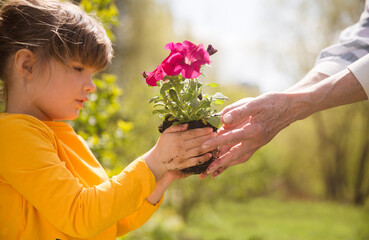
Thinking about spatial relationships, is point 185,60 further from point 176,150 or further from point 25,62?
point 25,62

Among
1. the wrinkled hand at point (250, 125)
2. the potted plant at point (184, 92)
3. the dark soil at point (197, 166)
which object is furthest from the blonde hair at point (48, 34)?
the wrinkled hand at point (250, 125)

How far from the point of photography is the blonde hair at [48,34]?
4.67ft

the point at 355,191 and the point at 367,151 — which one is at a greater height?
the point at 367,151

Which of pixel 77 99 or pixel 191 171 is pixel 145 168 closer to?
pixel 191 171

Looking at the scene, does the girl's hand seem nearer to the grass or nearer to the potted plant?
the potted plant

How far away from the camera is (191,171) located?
155cm

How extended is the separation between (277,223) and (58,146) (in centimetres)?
Result: 1108

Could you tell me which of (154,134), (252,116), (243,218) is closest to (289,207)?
(243,218)

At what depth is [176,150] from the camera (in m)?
1.42

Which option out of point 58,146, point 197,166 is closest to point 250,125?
point 197,166

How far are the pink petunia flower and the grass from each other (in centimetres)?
794

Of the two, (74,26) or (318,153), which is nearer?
(74,26)

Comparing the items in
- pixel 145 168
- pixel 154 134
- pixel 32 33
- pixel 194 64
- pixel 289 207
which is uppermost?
pixel 32 33

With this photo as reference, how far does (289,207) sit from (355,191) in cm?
341
